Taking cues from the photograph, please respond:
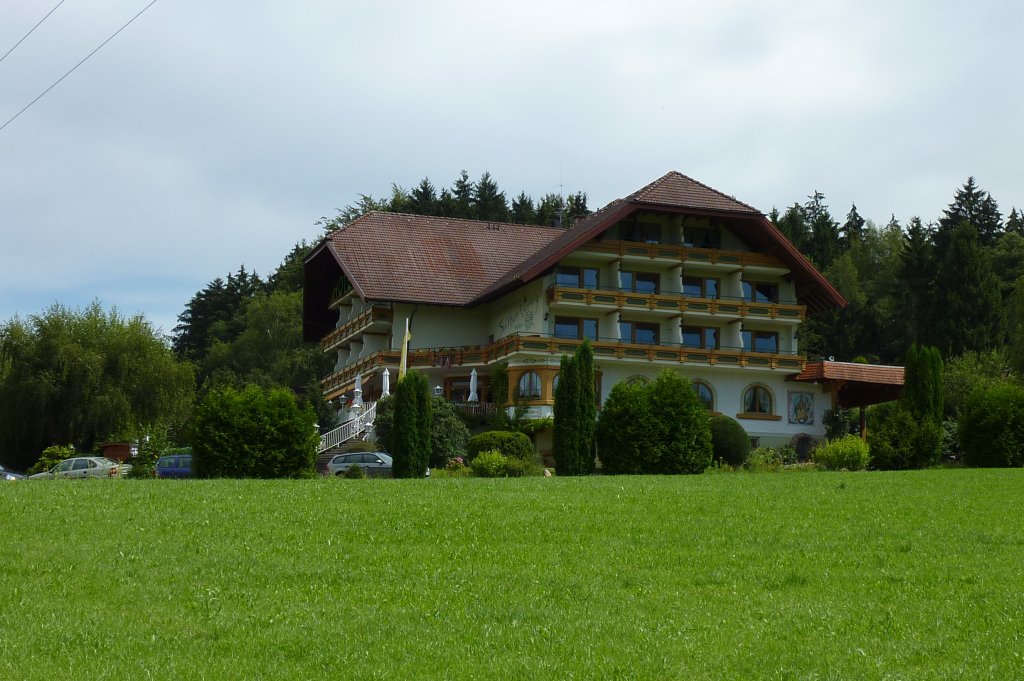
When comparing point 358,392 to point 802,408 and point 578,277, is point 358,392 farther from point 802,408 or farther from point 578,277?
point 802,408

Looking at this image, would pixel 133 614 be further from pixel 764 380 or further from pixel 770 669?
pixel 764 380

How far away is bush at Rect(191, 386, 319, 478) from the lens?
27438 mm

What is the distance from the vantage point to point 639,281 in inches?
2058

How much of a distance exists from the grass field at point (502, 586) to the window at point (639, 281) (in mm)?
30934

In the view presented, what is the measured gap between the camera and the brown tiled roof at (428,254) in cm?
5316

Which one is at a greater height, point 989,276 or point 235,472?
point 989,276

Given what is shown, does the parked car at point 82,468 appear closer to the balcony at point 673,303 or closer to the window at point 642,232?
the balcony at point 673,303

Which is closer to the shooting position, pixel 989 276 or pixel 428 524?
pixel 428 524

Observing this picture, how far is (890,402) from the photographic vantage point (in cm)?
4966

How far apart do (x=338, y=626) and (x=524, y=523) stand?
6286 millimetres

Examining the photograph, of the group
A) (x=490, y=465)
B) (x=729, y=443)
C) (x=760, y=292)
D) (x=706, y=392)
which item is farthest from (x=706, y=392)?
(x=490, y=465)

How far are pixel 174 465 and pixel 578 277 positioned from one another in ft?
65.1

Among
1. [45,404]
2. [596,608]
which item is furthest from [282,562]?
[45,404]

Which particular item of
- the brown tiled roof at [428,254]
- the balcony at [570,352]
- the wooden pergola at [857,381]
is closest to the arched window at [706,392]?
the balcony at [570,352]
